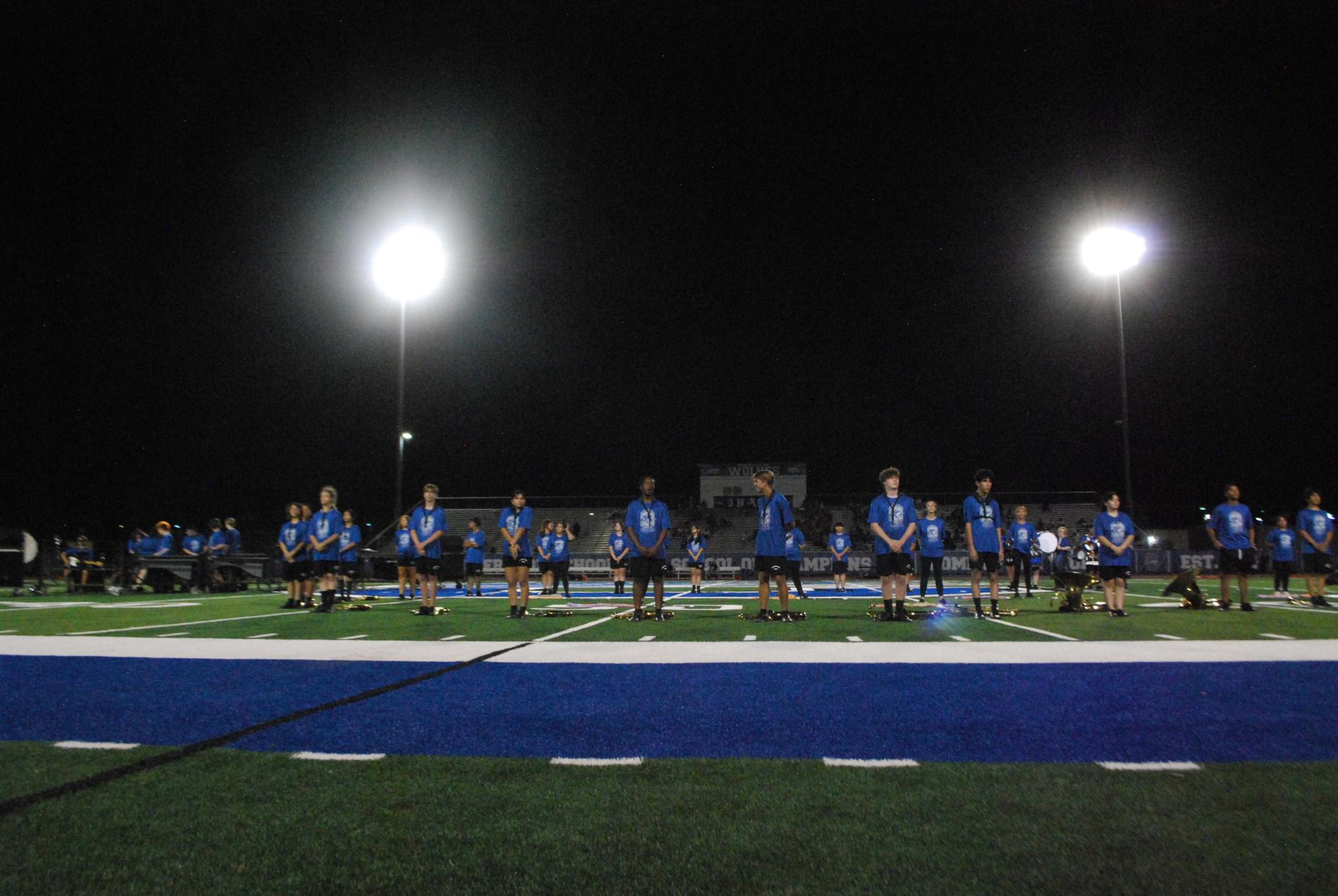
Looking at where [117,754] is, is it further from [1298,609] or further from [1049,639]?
[1298,609]

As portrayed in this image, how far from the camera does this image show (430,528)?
11711mm

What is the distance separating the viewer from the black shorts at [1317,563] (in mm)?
12727

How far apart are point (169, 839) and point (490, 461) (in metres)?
45.6

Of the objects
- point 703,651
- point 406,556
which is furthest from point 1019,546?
point 406,556

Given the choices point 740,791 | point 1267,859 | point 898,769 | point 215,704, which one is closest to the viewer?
point 1267,859

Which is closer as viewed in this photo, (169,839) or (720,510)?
(169,839)

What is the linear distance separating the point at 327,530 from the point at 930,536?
1032 centimetres

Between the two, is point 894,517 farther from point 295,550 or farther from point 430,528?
point 295,550

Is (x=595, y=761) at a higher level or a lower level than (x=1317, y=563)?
lower

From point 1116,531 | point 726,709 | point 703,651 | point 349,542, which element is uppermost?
point 1116,531

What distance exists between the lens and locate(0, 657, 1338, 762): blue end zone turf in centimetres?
340

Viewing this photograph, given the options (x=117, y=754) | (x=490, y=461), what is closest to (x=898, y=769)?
(x=117, y=754)

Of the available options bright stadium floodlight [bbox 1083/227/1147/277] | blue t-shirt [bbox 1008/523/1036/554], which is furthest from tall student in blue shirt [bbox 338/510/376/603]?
bright stadium floodlight [bbox 1083/227/1147/277]

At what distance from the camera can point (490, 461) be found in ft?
154
